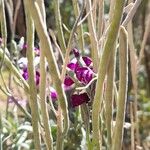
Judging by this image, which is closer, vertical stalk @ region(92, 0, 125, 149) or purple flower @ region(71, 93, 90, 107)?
vertical stalk @ region(92, 0, 125, 149)

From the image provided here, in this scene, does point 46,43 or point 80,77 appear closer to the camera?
point 46,43

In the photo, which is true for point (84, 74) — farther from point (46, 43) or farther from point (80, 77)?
point (46, 43)

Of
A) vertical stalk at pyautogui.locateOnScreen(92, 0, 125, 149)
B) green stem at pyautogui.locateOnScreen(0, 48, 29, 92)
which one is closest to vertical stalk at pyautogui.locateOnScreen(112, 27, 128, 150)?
vertical stalk at pyautogui.locateOnScreen(92, 0, 125, 149)

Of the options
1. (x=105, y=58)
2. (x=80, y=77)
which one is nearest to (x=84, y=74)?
(x=80, y=77)

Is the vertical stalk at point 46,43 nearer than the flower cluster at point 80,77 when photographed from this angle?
Yes

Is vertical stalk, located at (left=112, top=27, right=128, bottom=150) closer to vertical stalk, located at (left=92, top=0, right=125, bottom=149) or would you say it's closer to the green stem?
vertical stalk, located at (left=92, top=0, right=125, bottom=149)

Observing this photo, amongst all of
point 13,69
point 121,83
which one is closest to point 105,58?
point 121,83

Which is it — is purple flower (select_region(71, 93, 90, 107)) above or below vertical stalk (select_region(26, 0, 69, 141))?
below

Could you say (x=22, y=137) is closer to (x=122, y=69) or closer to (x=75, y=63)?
(x=75, y=63)

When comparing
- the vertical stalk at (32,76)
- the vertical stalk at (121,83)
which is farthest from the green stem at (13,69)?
the vertical stalk at (121,83)

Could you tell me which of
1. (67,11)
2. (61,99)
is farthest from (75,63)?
(67,11)

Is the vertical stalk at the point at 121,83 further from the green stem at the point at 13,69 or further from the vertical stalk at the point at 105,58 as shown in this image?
the green stem at the point at 13,69

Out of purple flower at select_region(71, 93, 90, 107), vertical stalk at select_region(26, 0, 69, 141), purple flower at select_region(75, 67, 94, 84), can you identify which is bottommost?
purple flower at select_region(71, 93, 90, 107)

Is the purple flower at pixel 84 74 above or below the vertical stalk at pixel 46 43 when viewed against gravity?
below
